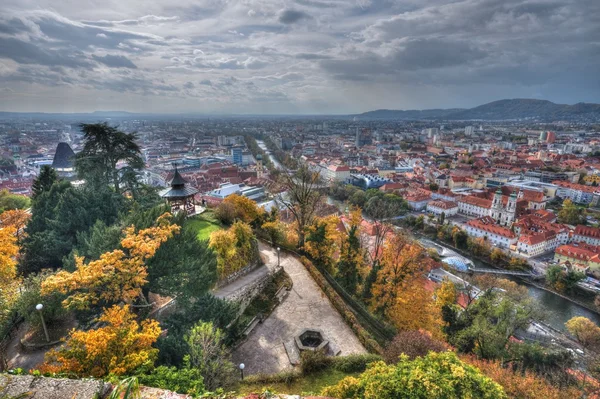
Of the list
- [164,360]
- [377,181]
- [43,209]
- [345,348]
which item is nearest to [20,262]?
[43,209]

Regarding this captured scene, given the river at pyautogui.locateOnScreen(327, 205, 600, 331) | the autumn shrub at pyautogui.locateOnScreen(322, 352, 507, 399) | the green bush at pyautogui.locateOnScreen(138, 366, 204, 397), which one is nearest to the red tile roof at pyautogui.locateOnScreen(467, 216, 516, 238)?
the river at pyautogui.locateOnScreen(327, 205, 600, 331)

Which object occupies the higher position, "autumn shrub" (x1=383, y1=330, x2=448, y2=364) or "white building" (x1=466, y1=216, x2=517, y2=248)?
"autumn shrub" (x1=383, y1=330, x2=448, y2=364)

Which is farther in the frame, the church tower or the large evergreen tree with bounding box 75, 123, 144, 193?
the church tower

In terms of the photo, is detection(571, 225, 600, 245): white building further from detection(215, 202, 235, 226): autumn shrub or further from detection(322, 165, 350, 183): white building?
detection(215, 202, 235, 226): autumn shrub

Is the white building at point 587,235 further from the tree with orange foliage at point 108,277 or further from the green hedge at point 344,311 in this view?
the tree with orange foliage at point 108,277

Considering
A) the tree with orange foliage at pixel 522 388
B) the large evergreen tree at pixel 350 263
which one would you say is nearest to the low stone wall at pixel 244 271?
the large evergreen tree at pixel 350 263

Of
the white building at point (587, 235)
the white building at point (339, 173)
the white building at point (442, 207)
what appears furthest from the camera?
the white building at point (339, 173)

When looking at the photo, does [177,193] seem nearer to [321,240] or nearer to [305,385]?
[321,240]
